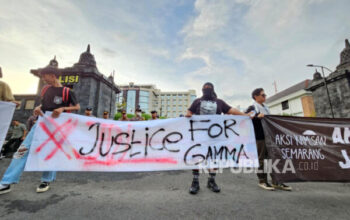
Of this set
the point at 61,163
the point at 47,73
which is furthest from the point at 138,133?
the point at 47,73

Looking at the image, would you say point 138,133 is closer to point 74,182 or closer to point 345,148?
point 74,182

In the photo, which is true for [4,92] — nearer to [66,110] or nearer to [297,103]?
[66,110]

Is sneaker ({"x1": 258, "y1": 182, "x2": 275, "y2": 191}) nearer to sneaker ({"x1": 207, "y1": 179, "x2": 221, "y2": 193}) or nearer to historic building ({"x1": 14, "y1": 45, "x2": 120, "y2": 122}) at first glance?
sneaker ({"x1": 207, "y1": 179, "x2": 221, "y2": 193})

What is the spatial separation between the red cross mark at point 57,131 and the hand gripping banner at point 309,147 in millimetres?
3262

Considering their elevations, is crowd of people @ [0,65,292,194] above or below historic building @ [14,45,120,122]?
below

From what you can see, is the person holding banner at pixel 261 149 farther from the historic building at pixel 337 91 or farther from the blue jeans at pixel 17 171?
the historic building at pixel 337 91

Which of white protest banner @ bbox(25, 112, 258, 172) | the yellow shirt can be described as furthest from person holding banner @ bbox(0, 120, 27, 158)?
white protest banner @ bbox(25, 112, 258, 172)

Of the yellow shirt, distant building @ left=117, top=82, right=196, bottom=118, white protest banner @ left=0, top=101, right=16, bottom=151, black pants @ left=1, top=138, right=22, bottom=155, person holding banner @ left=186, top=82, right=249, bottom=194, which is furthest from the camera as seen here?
distant building @ left=117, top=82, right=196, bottom=118

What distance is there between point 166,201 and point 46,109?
248cm

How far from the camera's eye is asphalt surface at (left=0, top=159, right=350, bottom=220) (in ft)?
5.76

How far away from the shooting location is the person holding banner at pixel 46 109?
7.73 ft

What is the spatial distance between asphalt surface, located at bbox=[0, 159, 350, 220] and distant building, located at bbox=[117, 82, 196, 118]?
69.2 m

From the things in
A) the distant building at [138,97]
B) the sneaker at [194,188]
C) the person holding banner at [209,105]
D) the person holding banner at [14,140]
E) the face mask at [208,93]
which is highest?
the distant building at [138,97]

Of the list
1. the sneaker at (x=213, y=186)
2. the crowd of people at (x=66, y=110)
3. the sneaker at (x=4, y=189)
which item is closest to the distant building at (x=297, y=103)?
the crowd of people at (x=66, y=110)
